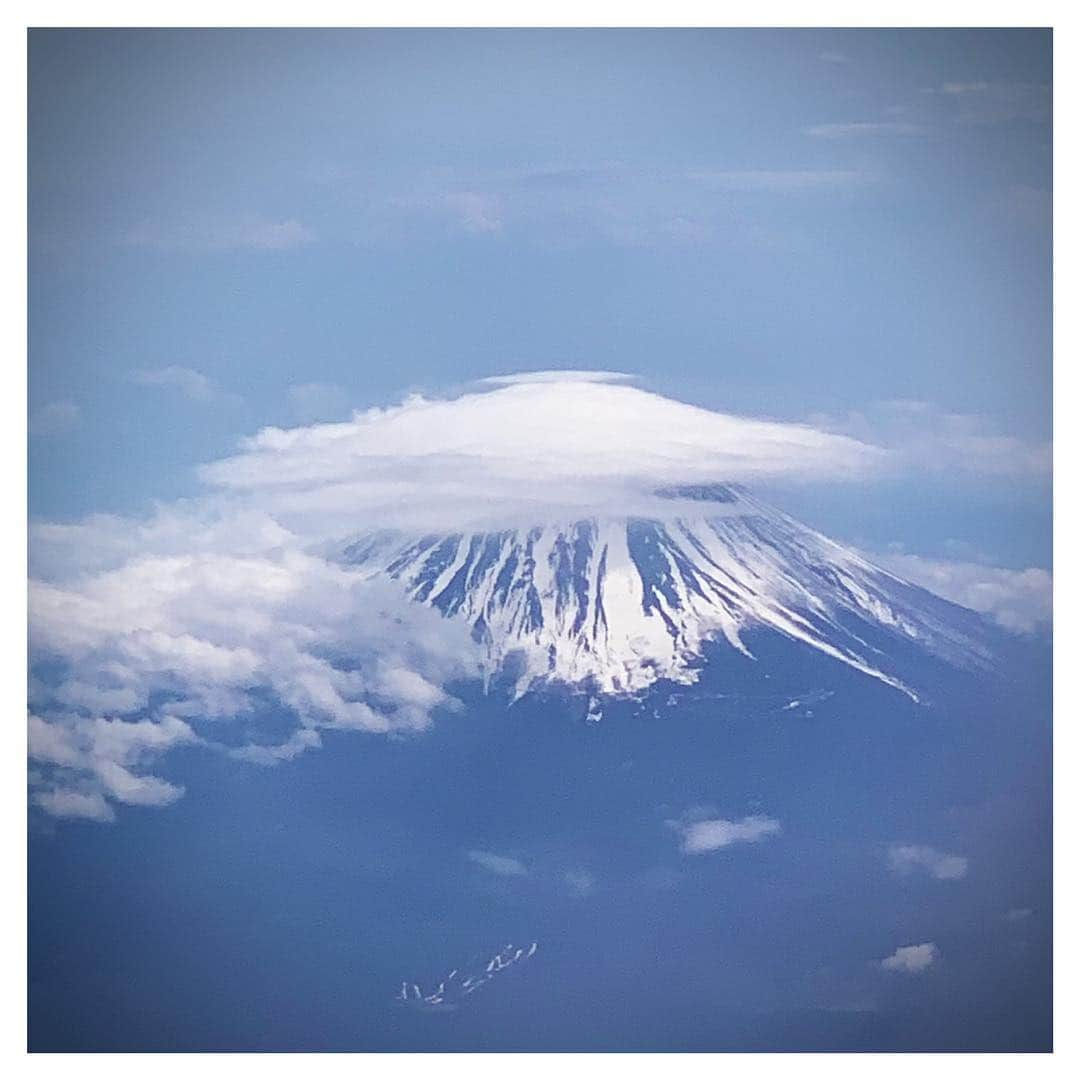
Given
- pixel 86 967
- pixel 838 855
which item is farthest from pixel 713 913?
pixel 86 967

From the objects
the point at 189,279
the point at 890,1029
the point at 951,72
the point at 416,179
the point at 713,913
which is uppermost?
the point at 951,72
